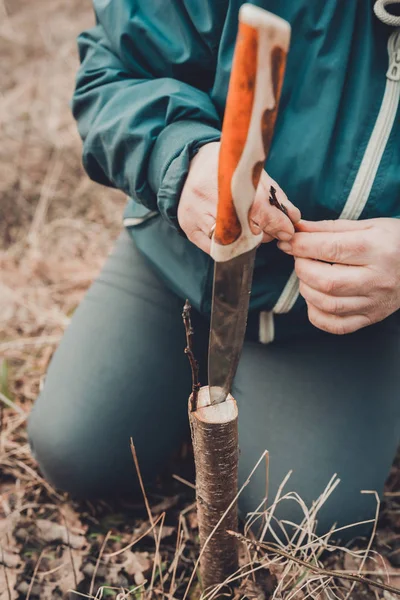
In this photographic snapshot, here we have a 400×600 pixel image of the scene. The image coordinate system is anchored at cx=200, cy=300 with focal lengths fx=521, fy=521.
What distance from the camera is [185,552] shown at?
1353mm

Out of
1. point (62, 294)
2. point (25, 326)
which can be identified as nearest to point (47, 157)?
point (62, 294)

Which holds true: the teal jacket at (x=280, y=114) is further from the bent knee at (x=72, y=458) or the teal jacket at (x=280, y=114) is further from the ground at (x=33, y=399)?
the ground at (x=33, y=399)

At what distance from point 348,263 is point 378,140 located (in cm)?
28

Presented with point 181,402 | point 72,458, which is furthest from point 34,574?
point 181,402

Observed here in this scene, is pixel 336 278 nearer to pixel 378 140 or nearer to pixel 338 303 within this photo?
pixel 338 303

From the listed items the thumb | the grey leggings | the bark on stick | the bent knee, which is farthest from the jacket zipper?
the bent knee

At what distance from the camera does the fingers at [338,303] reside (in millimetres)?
1019

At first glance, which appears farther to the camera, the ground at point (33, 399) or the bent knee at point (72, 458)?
the bent knee at point (72, 458)

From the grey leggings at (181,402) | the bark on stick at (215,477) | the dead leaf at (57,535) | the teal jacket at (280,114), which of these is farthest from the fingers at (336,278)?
the dead leaf at (57,535)

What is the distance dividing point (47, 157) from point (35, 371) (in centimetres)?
163

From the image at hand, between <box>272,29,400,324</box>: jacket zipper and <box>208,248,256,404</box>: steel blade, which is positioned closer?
<box>208,248,256,404</box>: steel blade

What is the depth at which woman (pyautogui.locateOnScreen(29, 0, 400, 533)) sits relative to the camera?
3.36 ft

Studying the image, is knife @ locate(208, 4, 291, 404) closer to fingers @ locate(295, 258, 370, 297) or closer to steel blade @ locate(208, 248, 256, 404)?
steel blade @ locate(208, 248, 256, 404)

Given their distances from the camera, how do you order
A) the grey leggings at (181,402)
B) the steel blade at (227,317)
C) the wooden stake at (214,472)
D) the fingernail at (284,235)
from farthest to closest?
the grey leggings at (181,402), the fingernail at (284,235), the wooden stake at (214,472), the steel blade at (227,317)
